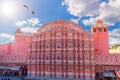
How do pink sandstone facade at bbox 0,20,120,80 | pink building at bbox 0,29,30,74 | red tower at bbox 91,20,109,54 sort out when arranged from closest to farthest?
pink sandstone facade at bbox 0,20,120,80 → red tower at bbox 91,20,109,54 → pink building at bbox 0,29,30,74

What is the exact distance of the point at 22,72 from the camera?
4662 centimetres

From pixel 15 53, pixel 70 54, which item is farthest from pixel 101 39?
pixel 15 53

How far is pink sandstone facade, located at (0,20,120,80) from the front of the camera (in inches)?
1606

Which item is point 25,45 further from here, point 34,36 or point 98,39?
point 98,39

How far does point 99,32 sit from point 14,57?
2069 cm

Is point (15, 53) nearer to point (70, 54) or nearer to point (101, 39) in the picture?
point (70, 54)

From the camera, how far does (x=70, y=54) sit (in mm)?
41562

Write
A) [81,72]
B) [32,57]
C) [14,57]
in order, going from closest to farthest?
[81,72]
[32,57]
[14,57]

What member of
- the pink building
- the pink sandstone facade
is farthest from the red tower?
the pink building

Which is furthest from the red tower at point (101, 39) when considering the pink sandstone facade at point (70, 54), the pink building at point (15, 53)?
the pink building at point (15, 53)

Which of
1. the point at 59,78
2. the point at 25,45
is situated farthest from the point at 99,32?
the point at 25,45

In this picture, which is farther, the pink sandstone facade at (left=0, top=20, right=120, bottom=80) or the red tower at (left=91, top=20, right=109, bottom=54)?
the red tower at (left=91, top=20, right=109, bottom=54)

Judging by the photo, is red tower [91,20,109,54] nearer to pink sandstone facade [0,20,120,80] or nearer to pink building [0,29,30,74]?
pink sandstone facade [0,20,120,80]

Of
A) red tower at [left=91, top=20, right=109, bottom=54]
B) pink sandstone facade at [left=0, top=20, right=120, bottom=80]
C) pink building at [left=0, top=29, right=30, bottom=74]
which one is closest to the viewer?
pink sandstone facade at [left=0, top=20, right=120, bottom=80]
